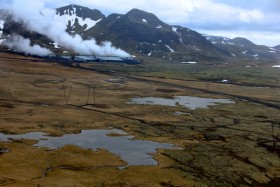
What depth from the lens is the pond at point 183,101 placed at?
130 m

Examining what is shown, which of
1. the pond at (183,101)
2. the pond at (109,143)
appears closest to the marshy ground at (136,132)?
the pond at (109,143)

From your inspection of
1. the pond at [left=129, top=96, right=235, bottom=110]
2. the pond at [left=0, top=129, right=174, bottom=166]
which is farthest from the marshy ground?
the pond at [left=129, top=96, right=235, bottom=110]

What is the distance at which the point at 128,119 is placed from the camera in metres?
101

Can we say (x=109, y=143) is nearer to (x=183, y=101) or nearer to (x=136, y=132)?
(x=136, y=132)

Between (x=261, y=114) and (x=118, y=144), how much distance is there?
60116mm

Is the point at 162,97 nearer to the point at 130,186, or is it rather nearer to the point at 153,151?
the point at 153,151

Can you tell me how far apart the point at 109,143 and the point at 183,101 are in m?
66.3

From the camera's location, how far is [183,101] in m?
139

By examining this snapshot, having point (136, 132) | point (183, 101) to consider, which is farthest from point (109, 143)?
point (183, 101)

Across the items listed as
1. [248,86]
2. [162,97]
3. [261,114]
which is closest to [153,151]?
[261,114]

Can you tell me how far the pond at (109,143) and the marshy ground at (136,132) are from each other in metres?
2.00

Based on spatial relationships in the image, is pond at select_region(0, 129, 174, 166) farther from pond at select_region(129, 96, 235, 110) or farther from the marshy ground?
pond at select_region(129, 96, 235, 110)

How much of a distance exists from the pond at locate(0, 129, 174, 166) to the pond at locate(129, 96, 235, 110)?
47470 millimetres

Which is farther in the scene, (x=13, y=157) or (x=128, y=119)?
(x=128, y=119)
